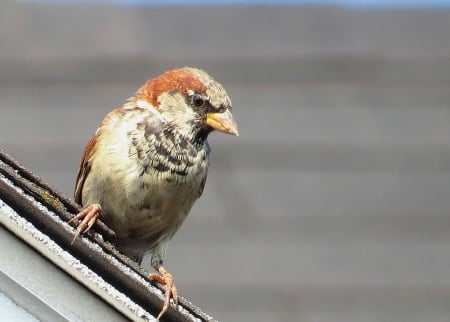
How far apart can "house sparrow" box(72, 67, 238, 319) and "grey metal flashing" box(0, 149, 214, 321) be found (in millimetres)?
964

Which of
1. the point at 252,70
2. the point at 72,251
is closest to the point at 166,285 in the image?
the point at 72,251

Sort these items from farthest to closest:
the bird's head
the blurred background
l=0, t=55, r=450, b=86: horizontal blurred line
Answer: l=0, t=55, r=450, b=86: horizontal blurred line, the blurred background, the bird's head

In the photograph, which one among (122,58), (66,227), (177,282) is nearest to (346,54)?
(122,58)

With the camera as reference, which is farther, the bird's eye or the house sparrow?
the bird's eye

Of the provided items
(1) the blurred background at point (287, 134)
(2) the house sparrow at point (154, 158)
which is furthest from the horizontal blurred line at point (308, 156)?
(2) the house sparrow at point (154, 158)

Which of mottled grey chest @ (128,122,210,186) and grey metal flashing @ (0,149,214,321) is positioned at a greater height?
mottled grey chest @ (128,122,210,186)

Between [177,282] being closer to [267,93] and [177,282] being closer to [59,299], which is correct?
[267,93]

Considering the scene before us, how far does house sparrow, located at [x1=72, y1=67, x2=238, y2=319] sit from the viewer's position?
3.73m

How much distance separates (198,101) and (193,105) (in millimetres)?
19

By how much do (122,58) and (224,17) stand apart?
0.51 meters

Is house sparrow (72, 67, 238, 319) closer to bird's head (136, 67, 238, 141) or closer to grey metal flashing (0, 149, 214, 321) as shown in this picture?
bird's head (136, 67, 238, 141)

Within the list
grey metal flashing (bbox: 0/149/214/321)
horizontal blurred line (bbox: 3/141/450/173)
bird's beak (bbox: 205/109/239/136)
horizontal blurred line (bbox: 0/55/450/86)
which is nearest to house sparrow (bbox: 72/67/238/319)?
bird's beak (bbox: 205/109/239/136)

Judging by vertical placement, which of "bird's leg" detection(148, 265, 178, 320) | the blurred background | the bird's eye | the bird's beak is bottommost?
"bird's leg" detection(148, 265, 178, 320)

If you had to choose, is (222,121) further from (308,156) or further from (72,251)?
(308,156)
